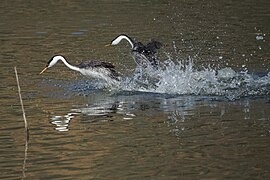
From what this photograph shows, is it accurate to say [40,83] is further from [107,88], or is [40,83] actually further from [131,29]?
[131,29]

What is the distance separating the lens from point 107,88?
14.2 meters

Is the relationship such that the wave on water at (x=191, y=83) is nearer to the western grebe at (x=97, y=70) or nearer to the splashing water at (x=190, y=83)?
the splashing water at (x=190, y=83)

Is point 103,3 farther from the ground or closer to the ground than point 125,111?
farther from the ground

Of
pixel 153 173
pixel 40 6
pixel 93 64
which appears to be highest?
pixel 40 6

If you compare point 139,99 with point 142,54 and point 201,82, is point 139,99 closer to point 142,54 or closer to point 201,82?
point 201,82

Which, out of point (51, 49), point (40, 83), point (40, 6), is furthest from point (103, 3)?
point (40, 83)

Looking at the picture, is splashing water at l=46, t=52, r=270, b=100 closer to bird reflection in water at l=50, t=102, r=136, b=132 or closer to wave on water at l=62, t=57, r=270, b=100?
wave on water at l=62, t=57, r=270, b=100

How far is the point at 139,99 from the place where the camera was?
43.4ft

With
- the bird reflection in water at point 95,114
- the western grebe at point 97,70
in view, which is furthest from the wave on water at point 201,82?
the bird reflection in water at point 95,114

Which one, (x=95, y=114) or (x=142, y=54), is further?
(x=142, y=54)

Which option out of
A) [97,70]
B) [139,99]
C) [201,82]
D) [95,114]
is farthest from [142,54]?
[95,114]

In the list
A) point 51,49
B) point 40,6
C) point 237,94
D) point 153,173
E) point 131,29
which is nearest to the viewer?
point 153,173

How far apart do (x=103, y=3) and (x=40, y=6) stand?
173 centimetres

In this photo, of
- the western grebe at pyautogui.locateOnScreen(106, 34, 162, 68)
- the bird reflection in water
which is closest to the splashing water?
the western grebe at pyautogui.locateOnScreen(106, 34, 162, 68)
